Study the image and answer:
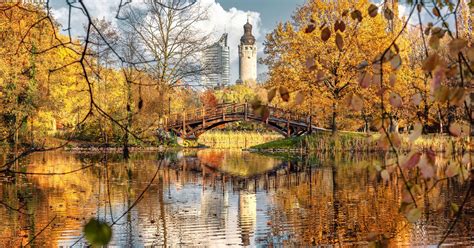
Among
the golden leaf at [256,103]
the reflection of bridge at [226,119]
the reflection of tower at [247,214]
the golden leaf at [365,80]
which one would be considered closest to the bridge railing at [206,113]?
the reflection of bridge at [226,119]

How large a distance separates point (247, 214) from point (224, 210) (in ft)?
2.23

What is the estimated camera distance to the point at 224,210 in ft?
35.2

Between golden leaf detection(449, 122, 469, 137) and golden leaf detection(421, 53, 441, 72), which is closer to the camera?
golden leaf detection(421, 53, 441, 72)

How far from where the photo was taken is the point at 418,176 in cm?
241

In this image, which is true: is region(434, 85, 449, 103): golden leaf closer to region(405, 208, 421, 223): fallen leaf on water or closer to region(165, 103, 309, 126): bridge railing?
region(405, 208, 421, 223): fallen leaf on water

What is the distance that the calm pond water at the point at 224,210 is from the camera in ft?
25.9

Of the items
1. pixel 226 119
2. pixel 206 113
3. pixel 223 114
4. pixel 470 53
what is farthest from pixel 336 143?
pixel 470 53

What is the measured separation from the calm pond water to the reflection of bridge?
1802cm

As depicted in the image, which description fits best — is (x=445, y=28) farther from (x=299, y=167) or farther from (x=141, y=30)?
(x=141, y=30)

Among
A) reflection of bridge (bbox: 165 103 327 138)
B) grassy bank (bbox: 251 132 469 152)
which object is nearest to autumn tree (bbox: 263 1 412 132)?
grassy bank (bbox: 251 132 469 152)

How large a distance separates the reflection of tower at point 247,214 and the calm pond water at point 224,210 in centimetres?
2

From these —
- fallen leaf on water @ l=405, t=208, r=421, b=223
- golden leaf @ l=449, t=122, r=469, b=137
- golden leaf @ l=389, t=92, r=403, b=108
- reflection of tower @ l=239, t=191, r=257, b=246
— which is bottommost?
reflection of tower @ l=239, t=191, r=257, b=246

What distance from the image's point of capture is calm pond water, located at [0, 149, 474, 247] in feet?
25.9

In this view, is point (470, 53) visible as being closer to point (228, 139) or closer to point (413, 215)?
point (413, 215)
